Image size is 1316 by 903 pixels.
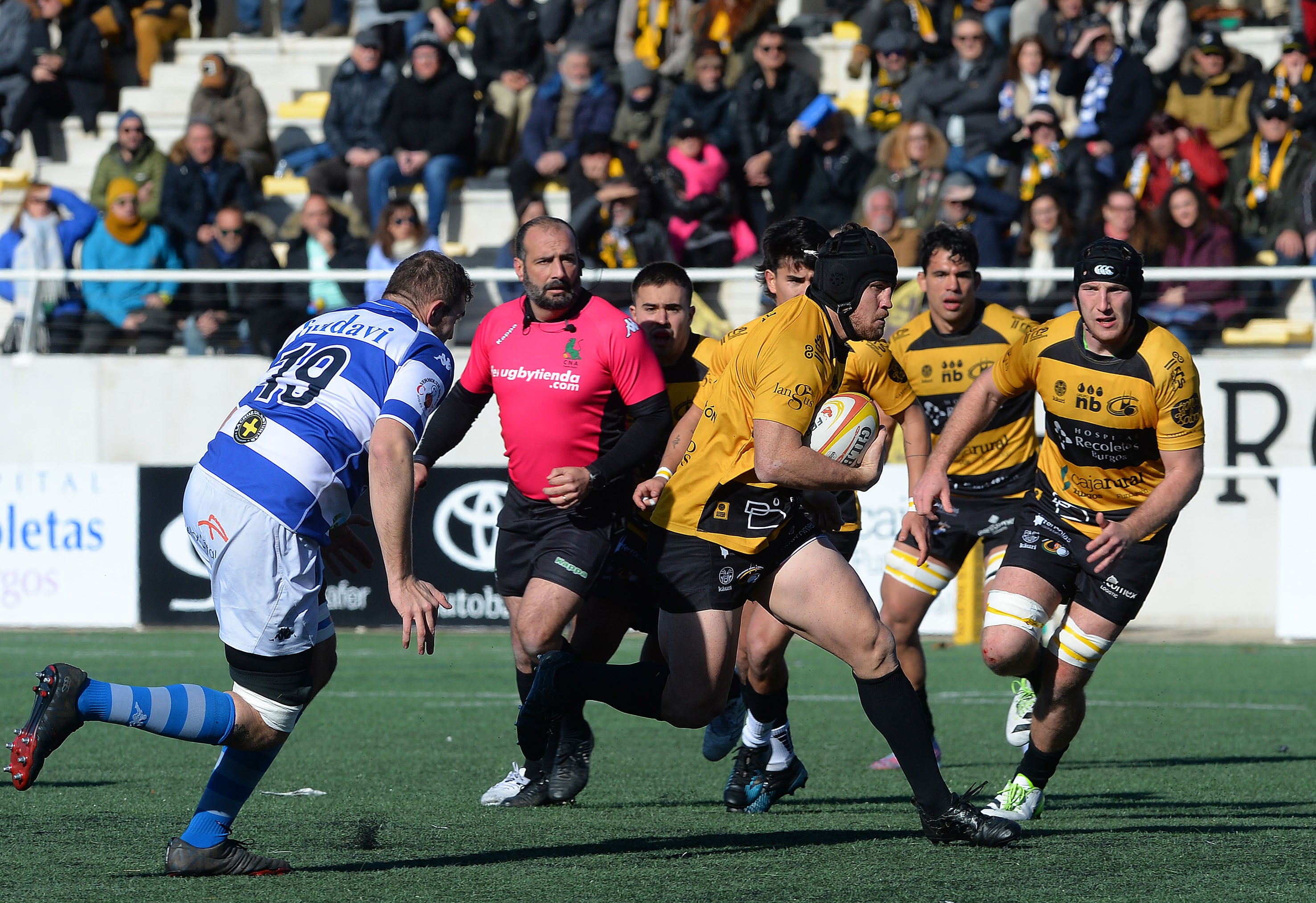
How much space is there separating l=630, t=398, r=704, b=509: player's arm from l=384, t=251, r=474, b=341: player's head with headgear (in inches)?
38.9

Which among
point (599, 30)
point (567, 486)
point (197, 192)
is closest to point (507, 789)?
point (567, 486)

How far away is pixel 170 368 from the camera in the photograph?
16234 mm

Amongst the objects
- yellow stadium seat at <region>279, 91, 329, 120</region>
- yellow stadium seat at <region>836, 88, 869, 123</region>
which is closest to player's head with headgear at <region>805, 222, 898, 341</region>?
yellow stadium seat at <region>836, 88, 869, 123</region>

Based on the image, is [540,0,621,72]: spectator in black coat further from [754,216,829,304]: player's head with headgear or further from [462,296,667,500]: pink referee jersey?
[462,296,667,500]: pink referee jersey

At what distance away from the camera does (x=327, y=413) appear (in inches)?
214

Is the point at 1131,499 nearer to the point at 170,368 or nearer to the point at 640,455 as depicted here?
the point at 640,455

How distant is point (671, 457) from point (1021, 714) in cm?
239

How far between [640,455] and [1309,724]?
16.7ft

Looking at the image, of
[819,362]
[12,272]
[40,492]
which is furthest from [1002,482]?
[12,272]

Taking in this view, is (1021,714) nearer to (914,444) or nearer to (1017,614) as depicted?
(1017,614)

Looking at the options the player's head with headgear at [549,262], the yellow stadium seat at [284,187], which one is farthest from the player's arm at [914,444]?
the yellow stadium seat at [284,187]

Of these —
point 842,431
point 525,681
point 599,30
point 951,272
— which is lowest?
point 525,681

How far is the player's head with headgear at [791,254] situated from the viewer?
7055mm

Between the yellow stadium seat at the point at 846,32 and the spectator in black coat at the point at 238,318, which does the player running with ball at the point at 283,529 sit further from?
the yellow stadium seat at the point at 846,32
